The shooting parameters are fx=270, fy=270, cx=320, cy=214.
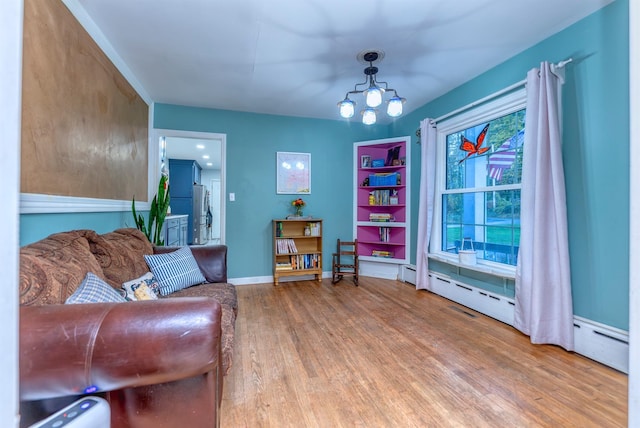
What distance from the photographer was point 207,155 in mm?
6098

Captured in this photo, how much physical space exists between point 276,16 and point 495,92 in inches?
81.4

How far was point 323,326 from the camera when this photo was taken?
234cm

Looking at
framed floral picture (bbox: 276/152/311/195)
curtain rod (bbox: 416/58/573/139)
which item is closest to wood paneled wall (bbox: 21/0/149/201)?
framed floral picture (bbox: 276/152/311/195)

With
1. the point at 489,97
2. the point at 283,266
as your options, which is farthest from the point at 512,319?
the point at 283,266

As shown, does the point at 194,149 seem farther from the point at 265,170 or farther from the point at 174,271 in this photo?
the point at 174,271

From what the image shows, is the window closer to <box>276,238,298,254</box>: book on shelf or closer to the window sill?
the window sill

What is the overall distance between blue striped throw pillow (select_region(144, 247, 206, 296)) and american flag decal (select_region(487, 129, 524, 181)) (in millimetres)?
2858

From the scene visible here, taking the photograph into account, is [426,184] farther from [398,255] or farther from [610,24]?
[610,24]

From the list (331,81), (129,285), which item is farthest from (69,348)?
(331,81)

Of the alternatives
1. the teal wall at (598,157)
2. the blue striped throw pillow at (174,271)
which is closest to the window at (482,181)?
the teal wall at (598,157)

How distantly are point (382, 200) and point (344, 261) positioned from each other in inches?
42.4

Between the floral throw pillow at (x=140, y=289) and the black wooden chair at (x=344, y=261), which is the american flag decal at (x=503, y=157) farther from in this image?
the floral throw pillow at (x=140, y=289)

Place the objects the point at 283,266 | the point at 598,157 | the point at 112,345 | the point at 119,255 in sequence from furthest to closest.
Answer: the point at 283,266 < the point at 598,157 < the point at 119,255 < the point at 112,345

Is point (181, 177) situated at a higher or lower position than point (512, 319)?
higher
